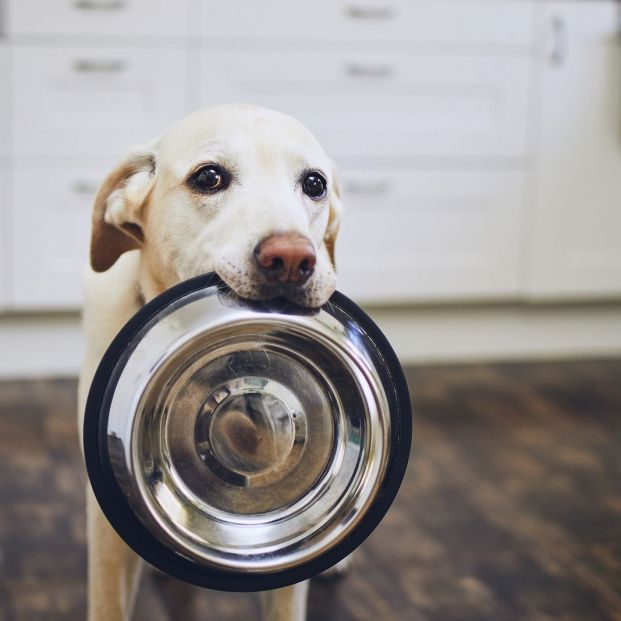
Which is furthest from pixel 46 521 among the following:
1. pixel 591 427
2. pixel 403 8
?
pixel 403 8

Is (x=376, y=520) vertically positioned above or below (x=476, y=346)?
above

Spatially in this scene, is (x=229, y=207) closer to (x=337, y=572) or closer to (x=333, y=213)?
(x=333, y=213)

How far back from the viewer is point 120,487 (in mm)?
947

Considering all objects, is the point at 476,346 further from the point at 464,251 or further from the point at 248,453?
the point at 248,453

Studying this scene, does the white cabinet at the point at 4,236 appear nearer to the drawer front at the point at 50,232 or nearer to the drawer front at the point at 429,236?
the drawer front at the point at 50,232

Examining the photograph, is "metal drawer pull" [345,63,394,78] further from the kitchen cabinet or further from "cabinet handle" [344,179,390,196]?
"cabinet handle" [344,179,390,196]

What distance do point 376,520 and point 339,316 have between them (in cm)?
→ 20

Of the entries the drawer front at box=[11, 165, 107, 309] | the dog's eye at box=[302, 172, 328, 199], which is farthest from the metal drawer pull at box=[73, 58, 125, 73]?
the dog's eye at box=[302, 172, 328, 199]

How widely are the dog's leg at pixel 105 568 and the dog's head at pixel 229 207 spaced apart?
0.28 metres

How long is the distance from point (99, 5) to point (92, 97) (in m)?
0.22

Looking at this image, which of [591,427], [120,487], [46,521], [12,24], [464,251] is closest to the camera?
[120,487]

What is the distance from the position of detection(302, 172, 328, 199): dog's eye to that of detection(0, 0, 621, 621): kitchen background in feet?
3.46

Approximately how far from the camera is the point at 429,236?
2.78m

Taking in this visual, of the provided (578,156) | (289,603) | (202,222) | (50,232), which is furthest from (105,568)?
(578,156)
